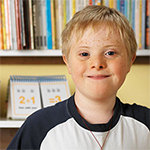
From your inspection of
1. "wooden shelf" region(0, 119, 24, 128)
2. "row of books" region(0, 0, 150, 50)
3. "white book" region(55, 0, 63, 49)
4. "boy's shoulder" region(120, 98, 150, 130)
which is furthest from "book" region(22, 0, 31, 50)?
"boy's shoulder" region(120, 98, 150, 130)

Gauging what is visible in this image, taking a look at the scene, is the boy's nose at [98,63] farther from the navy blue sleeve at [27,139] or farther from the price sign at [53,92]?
the price sign at [53,92]

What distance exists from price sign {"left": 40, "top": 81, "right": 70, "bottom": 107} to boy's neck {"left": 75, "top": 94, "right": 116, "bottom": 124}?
1.38 feet

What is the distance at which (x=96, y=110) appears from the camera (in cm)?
86

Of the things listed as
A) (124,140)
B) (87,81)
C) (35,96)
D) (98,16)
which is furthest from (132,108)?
(35,96)

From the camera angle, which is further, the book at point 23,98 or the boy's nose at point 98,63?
the book at point 23,98

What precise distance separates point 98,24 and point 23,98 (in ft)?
2.16

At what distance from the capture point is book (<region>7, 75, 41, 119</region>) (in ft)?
4.16

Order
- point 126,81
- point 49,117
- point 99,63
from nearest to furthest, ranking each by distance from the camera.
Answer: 1. point 99,63
2. point 49,117
3. point 126,81

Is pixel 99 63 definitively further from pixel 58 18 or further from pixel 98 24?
pixel 58 18

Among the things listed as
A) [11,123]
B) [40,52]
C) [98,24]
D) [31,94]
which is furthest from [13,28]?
[98,24]

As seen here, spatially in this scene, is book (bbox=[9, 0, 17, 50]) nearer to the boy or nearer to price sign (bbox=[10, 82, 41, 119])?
price sign (bbox=[10, 82, 41, 119])

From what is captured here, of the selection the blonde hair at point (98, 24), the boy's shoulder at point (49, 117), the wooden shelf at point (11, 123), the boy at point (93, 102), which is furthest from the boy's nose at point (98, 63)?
the wooden shelf at point (11, 123)

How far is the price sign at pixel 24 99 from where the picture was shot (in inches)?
49.9

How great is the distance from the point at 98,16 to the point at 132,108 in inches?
14.7
